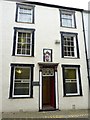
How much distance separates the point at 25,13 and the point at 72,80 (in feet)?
19.8

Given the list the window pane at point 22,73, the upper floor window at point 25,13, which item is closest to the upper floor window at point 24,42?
the upper floor window at point 25,13

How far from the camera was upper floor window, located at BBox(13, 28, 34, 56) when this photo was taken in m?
12.5

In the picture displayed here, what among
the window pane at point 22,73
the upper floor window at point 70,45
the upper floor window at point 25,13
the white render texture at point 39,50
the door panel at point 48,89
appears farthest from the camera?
the upper floor window at point 70,45

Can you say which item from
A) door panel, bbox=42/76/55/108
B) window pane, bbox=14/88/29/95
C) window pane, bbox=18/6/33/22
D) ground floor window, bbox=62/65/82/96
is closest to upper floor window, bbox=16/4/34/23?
window pane, bbox=18/6/33/22

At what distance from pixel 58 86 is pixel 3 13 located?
6370 mm

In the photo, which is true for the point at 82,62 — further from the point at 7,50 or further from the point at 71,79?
the point at 7,50

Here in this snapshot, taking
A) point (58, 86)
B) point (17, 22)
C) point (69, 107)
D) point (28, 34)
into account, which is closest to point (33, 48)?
point (28, 34)

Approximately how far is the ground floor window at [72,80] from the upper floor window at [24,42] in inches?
108

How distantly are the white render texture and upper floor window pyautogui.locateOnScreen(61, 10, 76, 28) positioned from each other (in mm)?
390

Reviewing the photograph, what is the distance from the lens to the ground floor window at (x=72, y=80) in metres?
12.9

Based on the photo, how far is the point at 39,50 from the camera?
12.6m

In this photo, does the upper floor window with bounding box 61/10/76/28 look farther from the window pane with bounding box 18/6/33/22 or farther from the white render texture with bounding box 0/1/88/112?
the window pane with bounding box 18/6/33/22

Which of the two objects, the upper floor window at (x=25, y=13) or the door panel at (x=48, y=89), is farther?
the upper floor window at (x=25, y=13)

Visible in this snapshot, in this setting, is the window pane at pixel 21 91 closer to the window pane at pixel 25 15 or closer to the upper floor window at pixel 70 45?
the upper floor window at pixel 70 45
